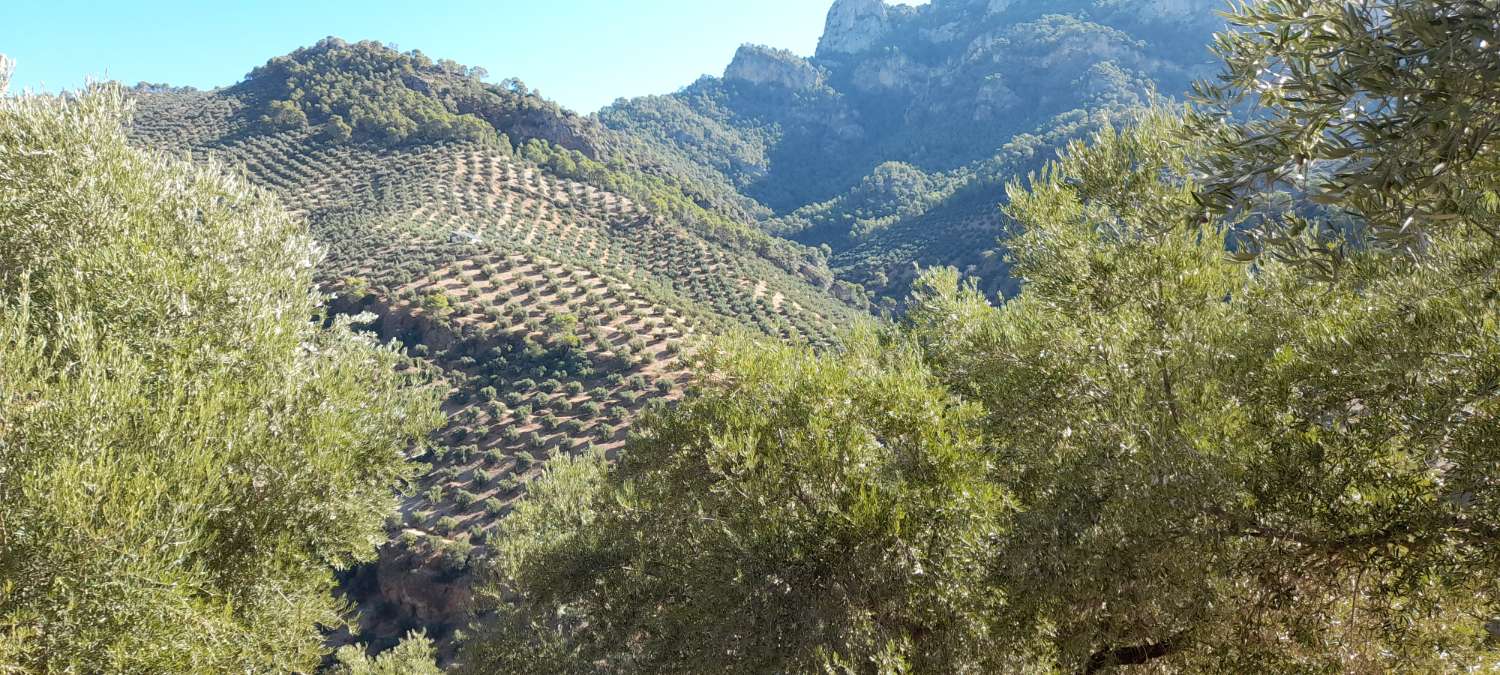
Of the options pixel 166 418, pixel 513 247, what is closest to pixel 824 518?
pixel 166 418

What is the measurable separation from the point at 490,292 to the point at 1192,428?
2705 inches

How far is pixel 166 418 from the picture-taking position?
7.57 metres

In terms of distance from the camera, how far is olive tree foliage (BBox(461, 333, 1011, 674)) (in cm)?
800

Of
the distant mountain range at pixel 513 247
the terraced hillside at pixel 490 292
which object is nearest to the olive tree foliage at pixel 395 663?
the terraced hillside at pixel 490 292

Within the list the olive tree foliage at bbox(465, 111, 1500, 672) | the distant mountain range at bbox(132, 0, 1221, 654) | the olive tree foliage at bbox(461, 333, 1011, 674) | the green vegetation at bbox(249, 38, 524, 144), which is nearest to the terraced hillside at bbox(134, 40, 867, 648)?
the distant mountain range at bbox(132, 0, 1221, 654)

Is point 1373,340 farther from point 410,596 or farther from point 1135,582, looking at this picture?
point 410,596

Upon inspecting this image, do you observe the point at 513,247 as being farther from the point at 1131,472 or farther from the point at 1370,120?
the point at 1370,120

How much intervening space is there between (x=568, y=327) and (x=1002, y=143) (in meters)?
178

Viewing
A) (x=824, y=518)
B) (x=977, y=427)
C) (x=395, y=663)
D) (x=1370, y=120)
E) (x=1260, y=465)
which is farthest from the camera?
(x=395, y=663)

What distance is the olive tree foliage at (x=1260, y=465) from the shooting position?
20.3ft

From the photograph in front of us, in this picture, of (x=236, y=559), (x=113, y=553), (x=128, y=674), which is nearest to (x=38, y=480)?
(x=113, y=553)

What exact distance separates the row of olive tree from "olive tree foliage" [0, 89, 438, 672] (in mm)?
5775

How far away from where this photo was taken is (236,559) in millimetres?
8531

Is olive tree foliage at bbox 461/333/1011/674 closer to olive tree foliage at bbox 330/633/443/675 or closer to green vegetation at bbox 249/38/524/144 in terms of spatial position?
olive tree foliage at bbox 330/633/443/675
